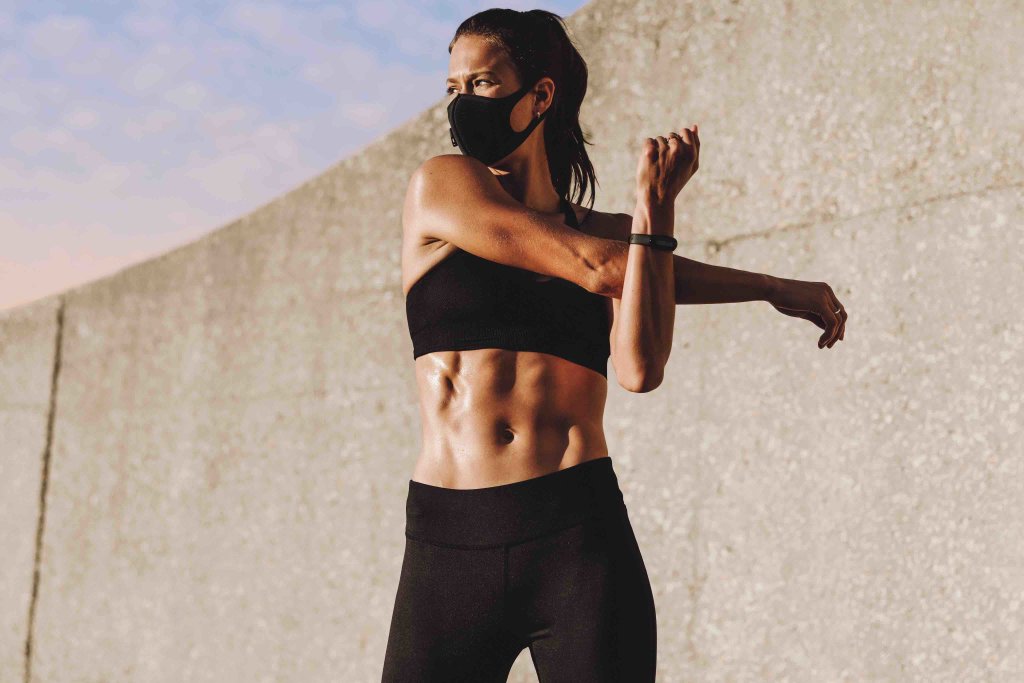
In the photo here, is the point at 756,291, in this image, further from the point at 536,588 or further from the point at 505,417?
the point at 536,588

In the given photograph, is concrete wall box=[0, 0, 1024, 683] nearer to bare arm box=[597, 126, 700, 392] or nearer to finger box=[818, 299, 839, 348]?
finger box=[818, 299, 839, 348]

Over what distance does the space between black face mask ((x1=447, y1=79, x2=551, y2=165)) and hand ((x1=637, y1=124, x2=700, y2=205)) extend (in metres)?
0.36

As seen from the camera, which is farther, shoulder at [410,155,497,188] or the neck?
the neck

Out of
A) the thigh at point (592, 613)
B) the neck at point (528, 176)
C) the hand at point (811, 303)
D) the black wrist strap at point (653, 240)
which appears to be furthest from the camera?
the neck at point (528, 176)

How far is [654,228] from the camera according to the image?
6.23 feet

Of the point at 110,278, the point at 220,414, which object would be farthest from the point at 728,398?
the point at 110,278

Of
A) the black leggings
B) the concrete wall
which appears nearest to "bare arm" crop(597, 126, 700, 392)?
the black leggings

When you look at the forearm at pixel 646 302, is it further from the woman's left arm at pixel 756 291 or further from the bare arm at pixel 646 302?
the woman's left arm at pixel 756 291

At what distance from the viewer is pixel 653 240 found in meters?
1.89

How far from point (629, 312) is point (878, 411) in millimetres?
1647

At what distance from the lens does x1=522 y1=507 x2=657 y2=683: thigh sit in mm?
2031

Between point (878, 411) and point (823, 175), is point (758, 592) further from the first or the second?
point (823, 175)

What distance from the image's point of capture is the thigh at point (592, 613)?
80.0 inches

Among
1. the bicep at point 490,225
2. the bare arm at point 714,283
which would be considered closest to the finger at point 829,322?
the bare arm at point 714,283
